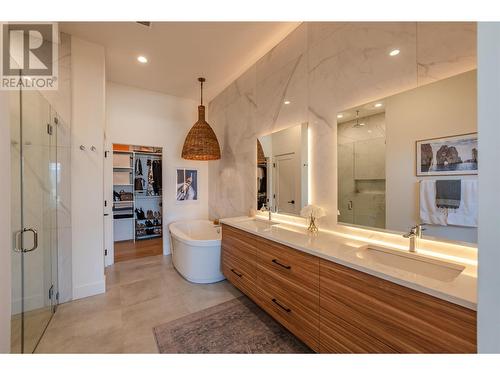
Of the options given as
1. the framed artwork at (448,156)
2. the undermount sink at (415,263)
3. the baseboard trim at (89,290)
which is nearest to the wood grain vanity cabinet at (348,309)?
the undermount sink at (415,263)

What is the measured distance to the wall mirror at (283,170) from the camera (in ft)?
7.50

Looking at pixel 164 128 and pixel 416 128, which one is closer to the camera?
pixel 416 128

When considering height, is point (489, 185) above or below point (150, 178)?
below

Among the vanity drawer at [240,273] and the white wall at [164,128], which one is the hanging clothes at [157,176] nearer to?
the white wall at [164,128]

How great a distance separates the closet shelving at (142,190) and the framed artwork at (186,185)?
46 cm

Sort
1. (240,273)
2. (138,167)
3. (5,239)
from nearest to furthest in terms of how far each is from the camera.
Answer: (5,239), (240,273), (138,167)

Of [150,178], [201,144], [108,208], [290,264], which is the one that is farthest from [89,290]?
[150,178]

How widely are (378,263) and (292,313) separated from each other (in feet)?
2.63

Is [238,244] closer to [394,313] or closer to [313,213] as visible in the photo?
[313,213]

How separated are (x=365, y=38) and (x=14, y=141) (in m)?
2.71

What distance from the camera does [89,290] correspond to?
2.50 m
